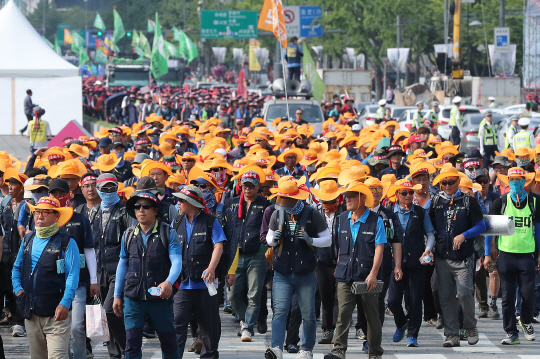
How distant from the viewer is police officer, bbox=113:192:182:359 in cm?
761

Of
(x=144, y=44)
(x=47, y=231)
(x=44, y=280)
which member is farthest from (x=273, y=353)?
(x=144, y=44)

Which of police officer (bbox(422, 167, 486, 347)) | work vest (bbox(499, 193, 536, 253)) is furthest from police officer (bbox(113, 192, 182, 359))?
work vest (bbox(499, 193, 536, 253))

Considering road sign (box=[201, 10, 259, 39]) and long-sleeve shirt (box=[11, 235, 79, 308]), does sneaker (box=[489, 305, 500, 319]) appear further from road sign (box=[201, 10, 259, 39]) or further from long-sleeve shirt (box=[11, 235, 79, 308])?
road sign (box=[201, 10, 259, 39])

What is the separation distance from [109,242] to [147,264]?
1.26m

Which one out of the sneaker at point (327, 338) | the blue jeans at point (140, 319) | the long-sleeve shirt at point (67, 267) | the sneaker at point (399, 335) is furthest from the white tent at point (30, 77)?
the blue jeans at point (140, 319)

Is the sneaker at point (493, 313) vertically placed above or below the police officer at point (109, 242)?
below

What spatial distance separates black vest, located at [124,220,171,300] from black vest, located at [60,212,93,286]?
0.49 meters

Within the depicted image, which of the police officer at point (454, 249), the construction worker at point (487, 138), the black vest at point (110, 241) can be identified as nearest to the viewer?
the black vest at point (110, 241)

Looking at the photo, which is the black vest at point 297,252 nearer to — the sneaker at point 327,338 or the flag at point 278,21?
the sneaker at point 327,338

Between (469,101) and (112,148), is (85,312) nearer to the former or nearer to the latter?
(112,148)

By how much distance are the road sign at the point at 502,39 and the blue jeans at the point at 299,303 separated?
41.1 m

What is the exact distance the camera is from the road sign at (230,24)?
57.4m

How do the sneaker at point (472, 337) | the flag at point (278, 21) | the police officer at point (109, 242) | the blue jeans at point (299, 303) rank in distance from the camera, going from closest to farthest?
1. the police officer at point (109, 242)
2. the blue jeans at point (299, 303)
3. the sneaker at point (472, 337)
4. the flag at point (278, 21)

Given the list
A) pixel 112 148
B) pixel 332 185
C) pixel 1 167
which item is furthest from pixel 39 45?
pixel 332 185
